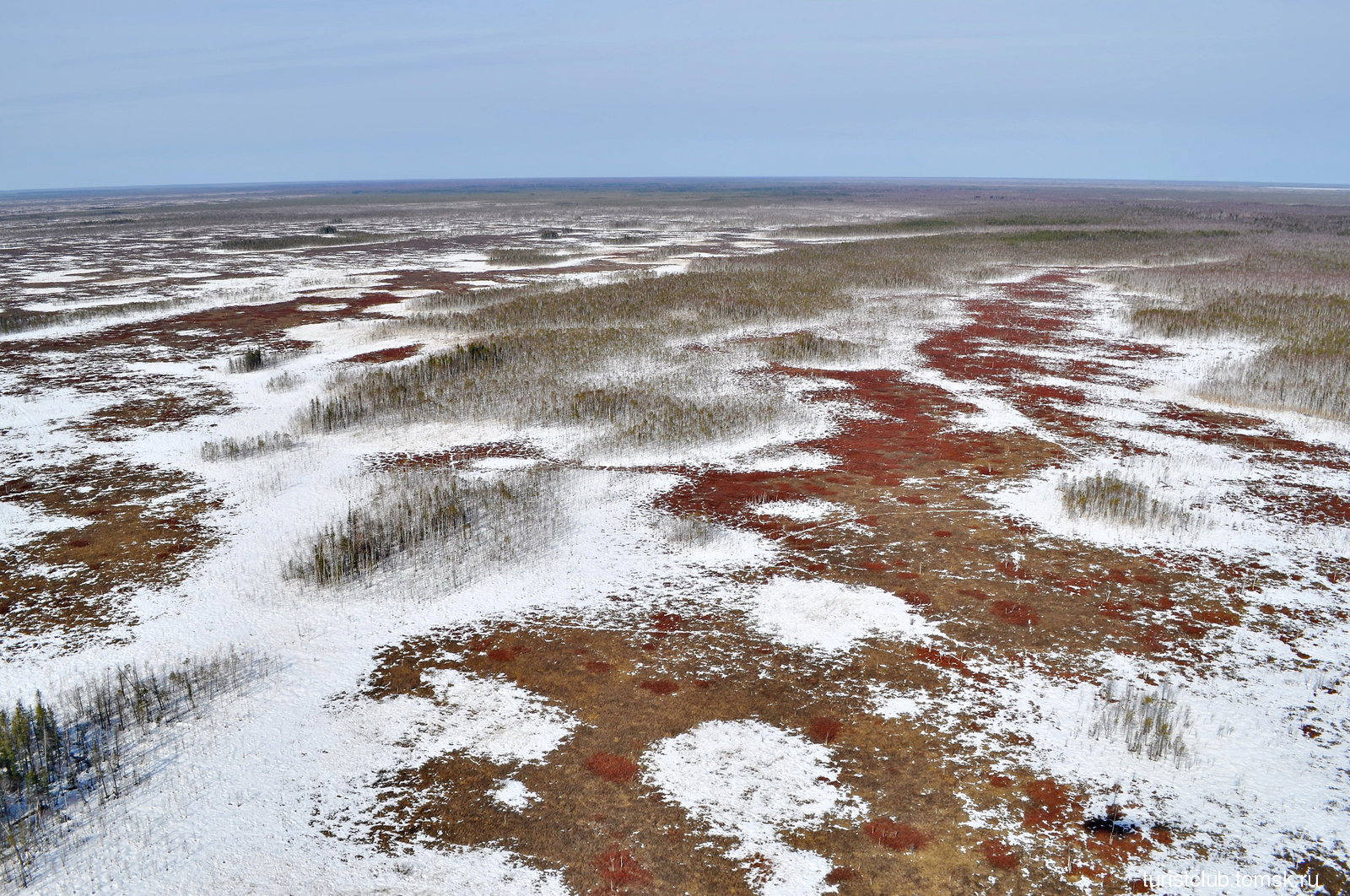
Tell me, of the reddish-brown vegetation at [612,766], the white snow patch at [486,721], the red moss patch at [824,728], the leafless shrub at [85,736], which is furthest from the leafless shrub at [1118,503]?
the leafless shrub at [85,736]

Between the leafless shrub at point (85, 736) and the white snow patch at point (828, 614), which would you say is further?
the white snow patch at point (828, 614)

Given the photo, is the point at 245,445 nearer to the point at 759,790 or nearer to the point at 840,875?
the point at 759,790

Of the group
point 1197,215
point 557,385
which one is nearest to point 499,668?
point 557,385

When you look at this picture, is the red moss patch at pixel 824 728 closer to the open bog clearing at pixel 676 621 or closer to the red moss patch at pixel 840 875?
the open bog clearing at pixel 676 621

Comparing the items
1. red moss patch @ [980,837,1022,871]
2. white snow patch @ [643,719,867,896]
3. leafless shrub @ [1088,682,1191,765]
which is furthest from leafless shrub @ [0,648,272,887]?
leafless shrub @ [1088,682,1191,765]

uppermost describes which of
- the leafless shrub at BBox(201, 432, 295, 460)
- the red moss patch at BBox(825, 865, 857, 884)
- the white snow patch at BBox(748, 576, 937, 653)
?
the leafless shrub at BBox(201, 432, 295, 460)

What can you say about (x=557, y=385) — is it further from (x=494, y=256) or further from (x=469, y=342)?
(x=494, y=256)

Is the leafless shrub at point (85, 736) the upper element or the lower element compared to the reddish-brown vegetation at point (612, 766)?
upper

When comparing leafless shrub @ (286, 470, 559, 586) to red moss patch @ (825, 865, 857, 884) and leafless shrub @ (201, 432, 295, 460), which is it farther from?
red moss patch @ (825, 865, 857, 884)
